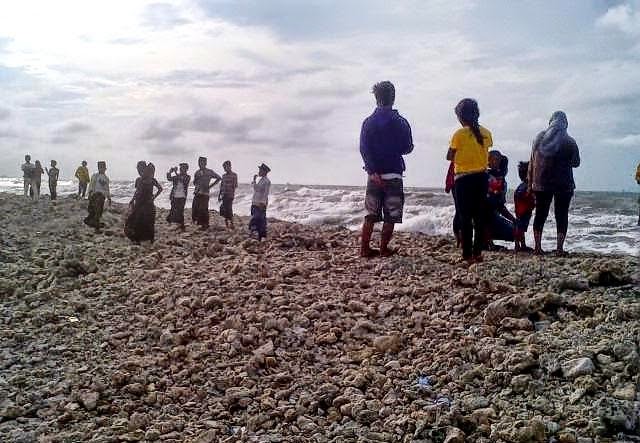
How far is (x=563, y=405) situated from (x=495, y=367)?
1.72ft

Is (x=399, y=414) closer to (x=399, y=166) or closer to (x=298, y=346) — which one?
(x=298, y=346)

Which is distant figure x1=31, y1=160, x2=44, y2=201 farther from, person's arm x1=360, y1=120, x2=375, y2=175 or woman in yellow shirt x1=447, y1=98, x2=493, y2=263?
woman in yellow shirt x1=447, y1=98, x2=493, y2=263

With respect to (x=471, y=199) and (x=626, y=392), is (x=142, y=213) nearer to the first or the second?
(x=471, y=199)

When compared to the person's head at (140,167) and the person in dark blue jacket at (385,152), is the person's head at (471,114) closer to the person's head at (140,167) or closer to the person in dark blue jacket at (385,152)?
the person in dark blue jacket at (385,152)

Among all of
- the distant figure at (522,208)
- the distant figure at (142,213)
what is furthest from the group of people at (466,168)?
the distant figure at (142,213)

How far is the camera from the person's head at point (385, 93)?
237 inches

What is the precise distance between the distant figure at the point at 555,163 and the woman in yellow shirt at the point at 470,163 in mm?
962

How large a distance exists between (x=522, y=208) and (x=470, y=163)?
2034 mm

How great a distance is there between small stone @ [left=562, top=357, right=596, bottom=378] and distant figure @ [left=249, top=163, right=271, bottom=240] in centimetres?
752

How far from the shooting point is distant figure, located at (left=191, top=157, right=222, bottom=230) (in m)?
11.5

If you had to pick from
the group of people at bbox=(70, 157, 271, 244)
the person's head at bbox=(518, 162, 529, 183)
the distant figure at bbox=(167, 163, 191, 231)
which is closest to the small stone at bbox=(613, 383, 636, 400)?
the person's head at bbox=(518, 162, 529, 183)

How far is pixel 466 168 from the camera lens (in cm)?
565

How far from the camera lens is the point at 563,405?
2.89 metres

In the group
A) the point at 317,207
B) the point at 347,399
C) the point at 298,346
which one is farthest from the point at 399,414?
the point at 317,207
